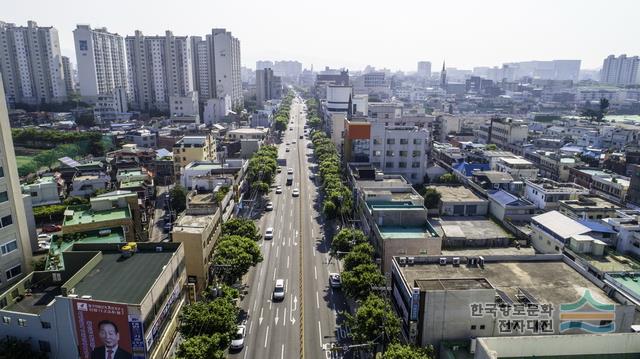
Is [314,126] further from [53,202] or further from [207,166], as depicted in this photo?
[53,202]

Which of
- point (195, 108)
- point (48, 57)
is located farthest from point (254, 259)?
point (48, 57)

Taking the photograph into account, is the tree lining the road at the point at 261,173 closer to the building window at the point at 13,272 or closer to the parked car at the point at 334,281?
the parked car at the point at 334,281

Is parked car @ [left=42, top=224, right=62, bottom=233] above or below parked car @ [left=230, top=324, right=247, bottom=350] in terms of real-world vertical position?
above

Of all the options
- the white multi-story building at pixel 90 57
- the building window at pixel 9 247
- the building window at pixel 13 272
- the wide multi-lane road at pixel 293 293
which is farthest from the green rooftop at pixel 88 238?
the white multi-story building at pixel 90 57

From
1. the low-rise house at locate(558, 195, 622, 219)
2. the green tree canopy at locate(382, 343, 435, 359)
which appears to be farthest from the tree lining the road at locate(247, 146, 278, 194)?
the green tree canopy at locate(382, 343, 435, 359)

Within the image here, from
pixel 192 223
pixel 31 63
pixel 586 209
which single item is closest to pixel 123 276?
pixel 192 223

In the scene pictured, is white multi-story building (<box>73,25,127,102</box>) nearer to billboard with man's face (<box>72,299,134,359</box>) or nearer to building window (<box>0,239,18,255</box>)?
building window (<box>0,239,18,255</box>)
